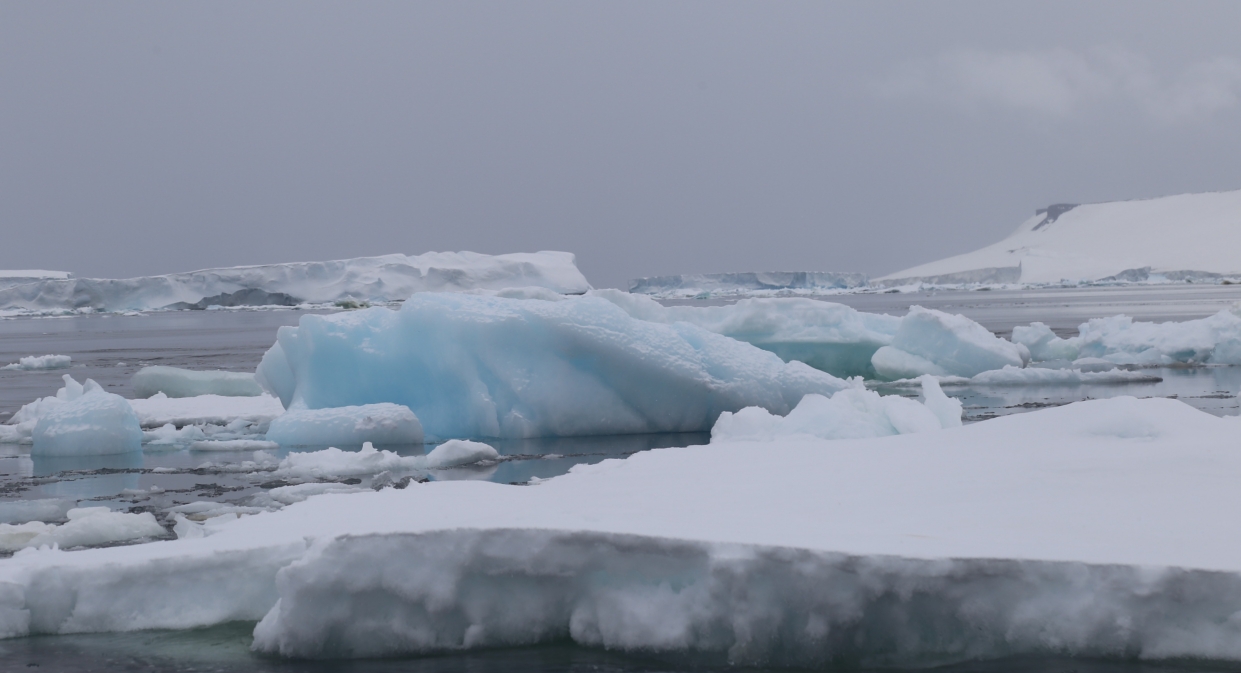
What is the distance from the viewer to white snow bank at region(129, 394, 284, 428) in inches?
359

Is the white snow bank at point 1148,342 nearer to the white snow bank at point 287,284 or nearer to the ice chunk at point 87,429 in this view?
the ice chunk at point 87,429

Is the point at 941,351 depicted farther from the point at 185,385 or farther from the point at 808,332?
the point at 185,385

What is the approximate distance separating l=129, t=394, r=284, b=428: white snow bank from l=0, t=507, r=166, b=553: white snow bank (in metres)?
4.54

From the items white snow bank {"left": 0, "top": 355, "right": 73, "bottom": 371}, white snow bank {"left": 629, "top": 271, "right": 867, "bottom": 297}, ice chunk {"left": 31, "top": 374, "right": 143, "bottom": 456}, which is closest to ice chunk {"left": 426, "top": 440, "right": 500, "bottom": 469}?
ice chunk {"left": 31, "top": 374, "right": 143, "bottom": 456}

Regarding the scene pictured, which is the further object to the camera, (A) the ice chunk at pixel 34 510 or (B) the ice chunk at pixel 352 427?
(B) the ice chunk at pixel 352 427

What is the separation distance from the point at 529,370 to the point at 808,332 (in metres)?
5.28

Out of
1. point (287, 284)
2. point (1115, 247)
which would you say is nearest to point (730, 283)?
point (287, 284)

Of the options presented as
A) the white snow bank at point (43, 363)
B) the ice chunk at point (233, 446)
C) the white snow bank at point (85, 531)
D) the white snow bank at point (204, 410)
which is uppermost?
the white snow bank at point (85, 531)

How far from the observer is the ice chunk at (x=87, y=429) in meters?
7.22

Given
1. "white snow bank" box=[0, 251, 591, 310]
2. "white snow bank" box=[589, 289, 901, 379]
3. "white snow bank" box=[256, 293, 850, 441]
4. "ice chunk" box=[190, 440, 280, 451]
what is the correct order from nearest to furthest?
"ice chunk" box=[190, 440, 280, 451] → "white snow bank" box=[256, 293, 850, 441] → "white snow bank" box=[589, 289, 901, 379] → "white snow bank" box=[0, 251, 591, 310]

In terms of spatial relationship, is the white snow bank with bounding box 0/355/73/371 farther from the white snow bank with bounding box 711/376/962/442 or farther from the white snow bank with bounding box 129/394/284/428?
the white snow bank with bounding box 711/376/962/442

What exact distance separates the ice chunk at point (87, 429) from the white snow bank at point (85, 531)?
300 cm

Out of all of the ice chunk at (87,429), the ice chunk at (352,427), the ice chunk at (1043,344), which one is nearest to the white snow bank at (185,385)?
the ice chunk at (87,429)

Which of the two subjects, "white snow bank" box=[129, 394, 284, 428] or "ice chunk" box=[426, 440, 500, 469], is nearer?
"ice chunk" box=[426, 440, 500, 469]
